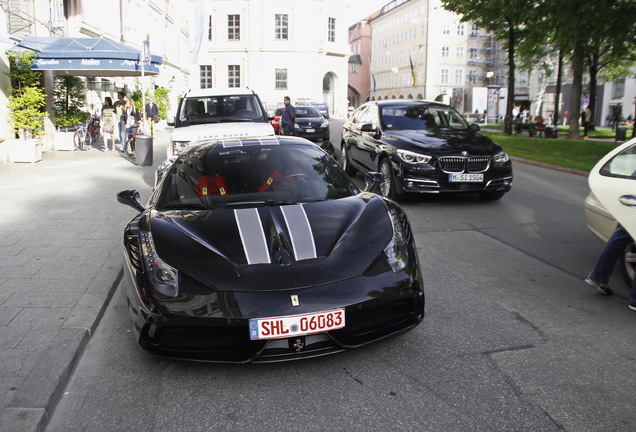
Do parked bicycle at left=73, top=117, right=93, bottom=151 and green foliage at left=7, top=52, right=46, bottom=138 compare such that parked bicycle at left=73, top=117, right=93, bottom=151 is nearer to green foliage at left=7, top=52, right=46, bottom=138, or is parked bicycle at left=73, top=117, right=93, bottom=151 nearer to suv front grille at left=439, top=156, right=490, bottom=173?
green foliage at left=7, top=52, right=46, bottom=138

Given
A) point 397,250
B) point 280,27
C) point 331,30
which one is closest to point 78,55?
point 397,250

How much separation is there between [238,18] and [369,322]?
6313 cm

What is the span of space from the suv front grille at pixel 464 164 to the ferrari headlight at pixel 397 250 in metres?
4.97

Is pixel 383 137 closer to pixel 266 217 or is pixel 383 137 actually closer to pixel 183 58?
pixel 266 217

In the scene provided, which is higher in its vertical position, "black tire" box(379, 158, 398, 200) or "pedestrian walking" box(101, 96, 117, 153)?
"pedestrian walking" box(101, 96, 117, 153)

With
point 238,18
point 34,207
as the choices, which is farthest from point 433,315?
point 238,18

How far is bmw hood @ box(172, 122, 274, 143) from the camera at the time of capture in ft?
32.8

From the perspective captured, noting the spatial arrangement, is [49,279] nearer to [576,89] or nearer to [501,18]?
[576,89]

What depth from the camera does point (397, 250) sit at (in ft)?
12.4

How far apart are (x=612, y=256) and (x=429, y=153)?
4405 mm

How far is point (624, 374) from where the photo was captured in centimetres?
343

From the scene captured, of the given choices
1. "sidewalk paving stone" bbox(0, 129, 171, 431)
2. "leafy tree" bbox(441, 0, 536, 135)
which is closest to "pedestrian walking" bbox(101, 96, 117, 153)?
"sidewalk paving stone" bbox(0, 129, 171, 431)

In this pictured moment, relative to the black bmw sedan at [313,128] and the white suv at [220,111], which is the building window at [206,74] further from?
the white suv at [220,111]

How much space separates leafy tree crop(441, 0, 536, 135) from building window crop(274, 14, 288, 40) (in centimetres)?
3957
